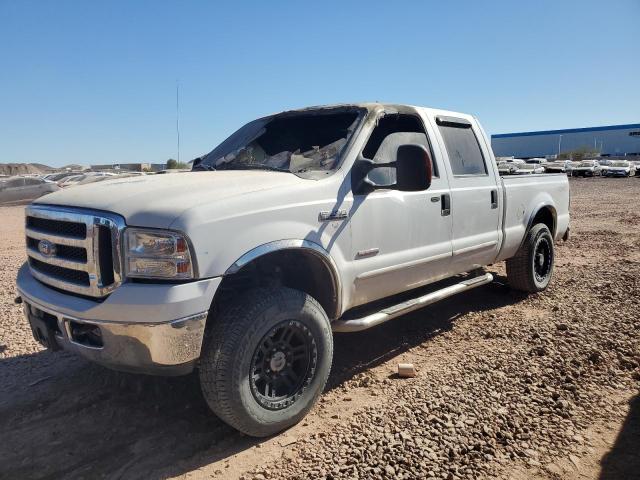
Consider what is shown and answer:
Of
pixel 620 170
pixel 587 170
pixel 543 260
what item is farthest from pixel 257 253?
pixel 587 170

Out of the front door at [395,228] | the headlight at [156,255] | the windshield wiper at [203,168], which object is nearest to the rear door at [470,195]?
the front door at [395,228]

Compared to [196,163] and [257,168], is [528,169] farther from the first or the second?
[257,168]

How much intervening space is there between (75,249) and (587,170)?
152 ft

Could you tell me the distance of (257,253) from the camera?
2.83 meters

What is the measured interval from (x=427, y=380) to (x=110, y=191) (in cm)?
257

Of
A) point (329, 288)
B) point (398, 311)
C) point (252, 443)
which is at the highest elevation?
point (329, 288)

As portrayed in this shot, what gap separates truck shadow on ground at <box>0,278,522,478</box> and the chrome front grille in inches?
37.6

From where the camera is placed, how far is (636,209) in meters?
16.0

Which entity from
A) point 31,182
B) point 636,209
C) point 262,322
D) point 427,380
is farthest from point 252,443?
point 31,182

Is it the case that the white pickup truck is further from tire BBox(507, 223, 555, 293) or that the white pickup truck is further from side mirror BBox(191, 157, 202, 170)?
tire BBox(507, 223, 555, 293)

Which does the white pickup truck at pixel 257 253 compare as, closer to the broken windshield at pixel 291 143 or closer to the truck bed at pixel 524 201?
the broken windshield at pixel 291 143

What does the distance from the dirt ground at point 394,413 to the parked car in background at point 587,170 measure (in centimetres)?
4198

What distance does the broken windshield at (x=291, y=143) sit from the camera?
3.68 m

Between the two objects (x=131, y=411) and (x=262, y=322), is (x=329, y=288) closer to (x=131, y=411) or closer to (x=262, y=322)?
(x=262, y=322)
